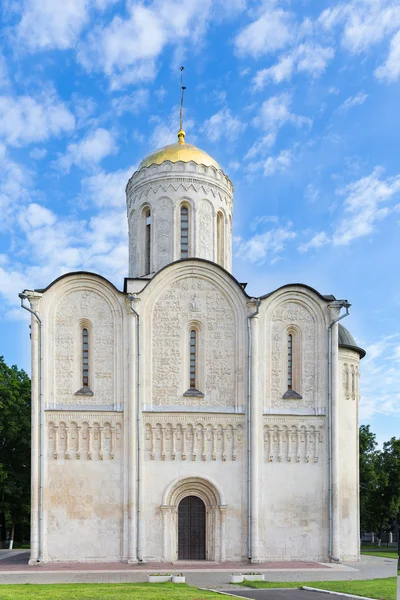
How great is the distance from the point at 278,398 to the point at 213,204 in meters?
7.56

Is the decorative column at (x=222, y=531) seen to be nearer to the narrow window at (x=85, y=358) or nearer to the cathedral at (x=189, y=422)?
the cathedral at (x=189, y=422)

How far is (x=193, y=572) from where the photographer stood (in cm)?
1656

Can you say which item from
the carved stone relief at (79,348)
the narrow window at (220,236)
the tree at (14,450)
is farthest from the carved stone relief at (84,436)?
the narrow window at (220,236)

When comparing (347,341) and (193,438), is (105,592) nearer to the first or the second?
(193,438)

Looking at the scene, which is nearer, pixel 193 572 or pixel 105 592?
A: pixel 105 592

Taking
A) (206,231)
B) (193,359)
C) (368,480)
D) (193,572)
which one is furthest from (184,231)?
(368,480)

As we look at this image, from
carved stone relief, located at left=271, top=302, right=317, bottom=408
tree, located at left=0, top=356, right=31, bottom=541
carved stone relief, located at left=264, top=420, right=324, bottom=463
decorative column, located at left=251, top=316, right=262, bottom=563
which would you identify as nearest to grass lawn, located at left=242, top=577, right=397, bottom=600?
decorative column, located at left=251, top=316, right=262, bottom=563

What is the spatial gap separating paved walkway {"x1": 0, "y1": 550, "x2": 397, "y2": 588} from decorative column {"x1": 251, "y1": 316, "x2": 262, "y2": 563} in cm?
78

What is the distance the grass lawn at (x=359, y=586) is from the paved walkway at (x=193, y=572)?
79 cm

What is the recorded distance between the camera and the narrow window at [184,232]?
72.0ft

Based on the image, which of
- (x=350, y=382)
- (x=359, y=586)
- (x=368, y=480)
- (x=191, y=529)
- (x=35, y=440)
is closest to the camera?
(x=359, y=586)

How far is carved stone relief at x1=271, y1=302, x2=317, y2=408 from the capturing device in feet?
64.0

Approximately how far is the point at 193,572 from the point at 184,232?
11.2 m

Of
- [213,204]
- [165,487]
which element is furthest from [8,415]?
[213,204]
